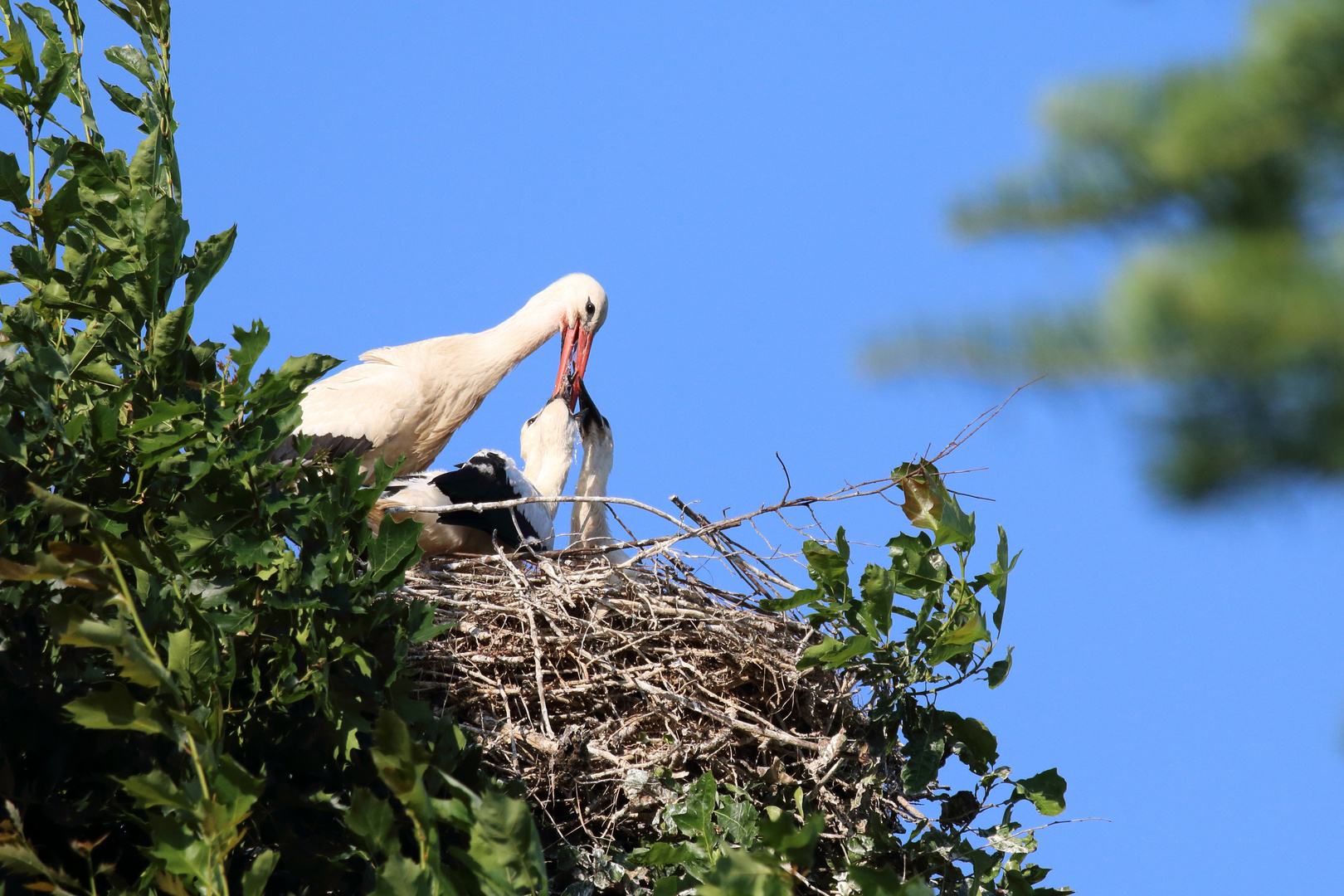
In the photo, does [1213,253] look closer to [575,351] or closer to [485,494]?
[485,494]

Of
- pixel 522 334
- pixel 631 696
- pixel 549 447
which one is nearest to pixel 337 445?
pixel 549 447

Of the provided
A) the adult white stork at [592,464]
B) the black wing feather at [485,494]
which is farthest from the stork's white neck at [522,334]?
the black wing feather at [485,494]

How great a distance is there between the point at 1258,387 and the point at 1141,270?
0.23 metres

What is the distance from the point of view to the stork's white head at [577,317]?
7434 millimetres

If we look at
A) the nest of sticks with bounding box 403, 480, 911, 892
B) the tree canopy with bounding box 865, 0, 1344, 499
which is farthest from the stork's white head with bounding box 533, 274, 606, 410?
the tree canopy with bounding box 865, 0, 1344, 499

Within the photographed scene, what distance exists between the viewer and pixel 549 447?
6605mm

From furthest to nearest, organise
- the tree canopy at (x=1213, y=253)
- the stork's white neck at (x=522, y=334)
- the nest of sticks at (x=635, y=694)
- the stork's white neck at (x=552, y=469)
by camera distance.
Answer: the stork's white neck at (x=522, y=334), the stork's white neck at (x=552, y=469), the nest of sticks at (x=635, y=694), the tree canopy at (x=1213, y=253)

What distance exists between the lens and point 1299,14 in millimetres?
1885

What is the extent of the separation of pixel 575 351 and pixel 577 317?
20 cm

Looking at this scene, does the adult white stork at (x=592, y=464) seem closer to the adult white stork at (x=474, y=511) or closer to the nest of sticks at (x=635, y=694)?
the adult white stork at (x=474, y=511)

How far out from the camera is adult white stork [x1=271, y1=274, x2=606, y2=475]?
6.68 m

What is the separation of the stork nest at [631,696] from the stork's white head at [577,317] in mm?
2565

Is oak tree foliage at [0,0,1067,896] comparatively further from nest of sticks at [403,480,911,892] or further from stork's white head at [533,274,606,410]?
stork's white head at [533,274,606,410]

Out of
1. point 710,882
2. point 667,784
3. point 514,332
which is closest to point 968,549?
point 667,784
